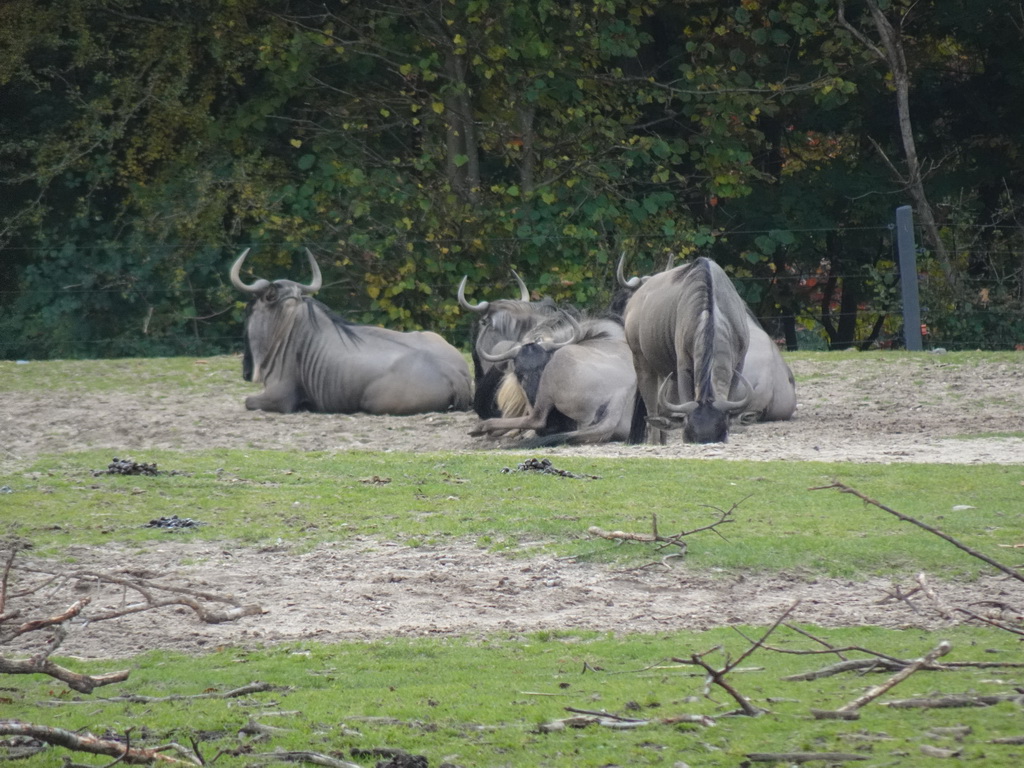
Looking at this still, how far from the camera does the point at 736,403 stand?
38.9 feet

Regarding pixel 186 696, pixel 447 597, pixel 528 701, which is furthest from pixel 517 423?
pixel 528 701

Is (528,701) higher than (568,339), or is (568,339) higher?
(568,339)

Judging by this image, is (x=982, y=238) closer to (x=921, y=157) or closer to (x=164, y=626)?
(x=921, y=157)

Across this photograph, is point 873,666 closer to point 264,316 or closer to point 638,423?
point 638,423

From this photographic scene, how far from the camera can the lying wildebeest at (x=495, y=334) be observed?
14.0m

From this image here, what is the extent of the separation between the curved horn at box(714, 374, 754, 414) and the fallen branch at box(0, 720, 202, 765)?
7.98 meters

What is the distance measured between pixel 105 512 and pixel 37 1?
15.6m

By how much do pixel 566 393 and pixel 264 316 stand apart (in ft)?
14.4

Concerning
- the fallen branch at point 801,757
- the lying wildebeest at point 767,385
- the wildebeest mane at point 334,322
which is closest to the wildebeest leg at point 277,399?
the wildebeest mane at point 334,322

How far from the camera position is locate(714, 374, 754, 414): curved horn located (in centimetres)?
1177

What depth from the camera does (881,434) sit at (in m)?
12.1

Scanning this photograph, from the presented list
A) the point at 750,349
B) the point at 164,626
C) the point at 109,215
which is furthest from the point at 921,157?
the point at 164,626

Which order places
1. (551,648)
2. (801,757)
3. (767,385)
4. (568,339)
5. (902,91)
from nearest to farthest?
(801,757)
(551,648)
(767,385)
(568,339)
(902,91)

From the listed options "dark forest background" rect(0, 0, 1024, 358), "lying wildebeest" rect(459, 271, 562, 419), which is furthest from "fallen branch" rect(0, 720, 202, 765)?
"dark forest background" rect(0, 0, 1024, 358)
